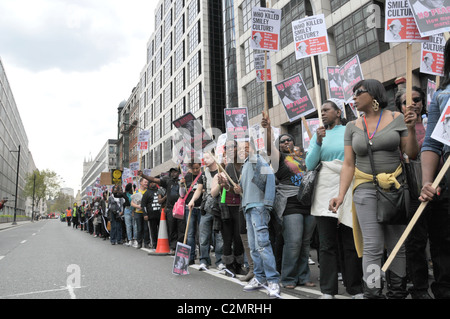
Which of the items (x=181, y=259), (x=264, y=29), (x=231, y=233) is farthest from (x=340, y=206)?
(x=264, y=29)

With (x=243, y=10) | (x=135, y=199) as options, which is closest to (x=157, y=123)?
(x=243, y=10)

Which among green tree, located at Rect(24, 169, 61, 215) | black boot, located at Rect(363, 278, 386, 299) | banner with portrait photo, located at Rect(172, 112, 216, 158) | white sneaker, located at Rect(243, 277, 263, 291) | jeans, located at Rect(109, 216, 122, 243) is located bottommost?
white sneaker, located at Rect(243, 277, 263, 291)

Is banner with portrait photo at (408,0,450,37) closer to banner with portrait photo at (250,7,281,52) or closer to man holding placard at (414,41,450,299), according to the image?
man holding placard at (414,41,450,299)

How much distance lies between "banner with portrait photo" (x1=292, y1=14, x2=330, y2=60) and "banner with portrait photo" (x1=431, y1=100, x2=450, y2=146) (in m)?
3.85

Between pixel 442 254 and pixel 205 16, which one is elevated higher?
pixel 205 16

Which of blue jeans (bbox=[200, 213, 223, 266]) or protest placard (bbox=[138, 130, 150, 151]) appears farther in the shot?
protest placard (bbox=[138, 130, 150, 151])

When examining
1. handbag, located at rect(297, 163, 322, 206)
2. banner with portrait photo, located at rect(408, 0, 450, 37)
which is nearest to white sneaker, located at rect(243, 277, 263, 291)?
handbag, located at rect(297, 163, 322, 206)

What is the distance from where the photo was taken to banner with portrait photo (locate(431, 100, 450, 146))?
2.61m

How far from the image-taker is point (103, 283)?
5.03m

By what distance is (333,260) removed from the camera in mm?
3967

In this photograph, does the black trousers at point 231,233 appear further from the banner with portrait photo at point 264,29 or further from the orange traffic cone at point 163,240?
the orange traffic cone at point 163,240

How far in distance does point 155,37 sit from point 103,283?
5354cm

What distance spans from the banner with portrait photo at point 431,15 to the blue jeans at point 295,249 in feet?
8.23
